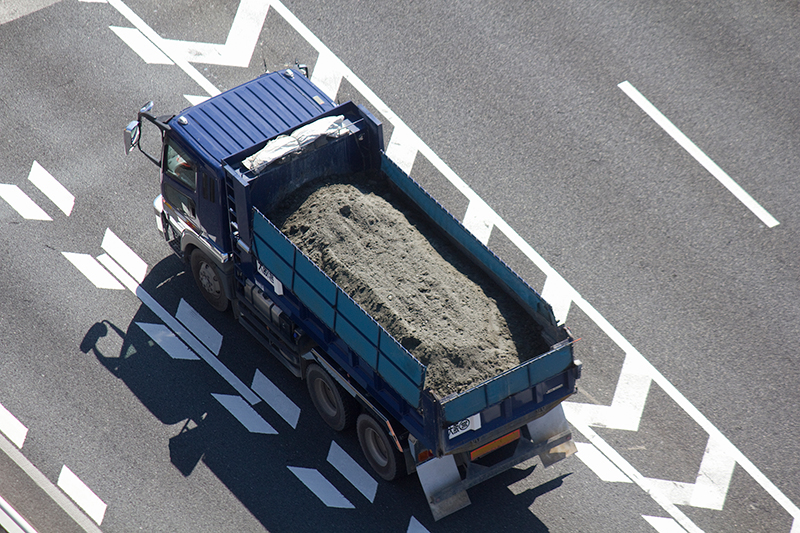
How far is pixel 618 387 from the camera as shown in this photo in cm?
1238


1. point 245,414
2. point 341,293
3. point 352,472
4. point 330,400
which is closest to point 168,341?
point 245,414

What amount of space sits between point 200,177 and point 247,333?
2.50 meters

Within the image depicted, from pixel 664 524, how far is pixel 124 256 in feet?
28.1

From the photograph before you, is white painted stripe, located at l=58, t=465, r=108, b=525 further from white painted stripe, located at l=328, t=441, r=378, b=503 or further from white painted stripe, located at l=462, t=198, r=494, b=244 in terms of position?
white painted stripe, located at l=462, t=198, r=494, b=244

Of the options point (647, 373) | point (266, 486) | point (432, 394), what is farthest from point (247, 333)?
point (647, 373)

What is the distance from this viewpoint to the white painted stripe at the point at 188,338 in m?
12.3

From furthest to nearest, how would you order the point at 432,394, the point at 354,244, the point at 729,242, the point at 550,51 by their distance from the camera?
the point at 550,51 < the point at 729,242 < the point at 354,244 < the point at 432,394

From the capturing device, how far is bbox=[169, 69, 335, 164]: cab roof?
11.6 metres

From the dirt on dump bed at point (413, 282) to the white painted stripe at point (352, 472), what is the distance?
2080 mm

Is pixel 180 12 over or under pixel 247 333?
over

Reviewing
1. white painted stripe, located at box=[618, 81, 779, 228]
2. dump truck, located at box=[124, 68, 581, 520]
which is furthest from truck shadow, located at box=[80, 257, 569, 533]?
white painted stripe, located at box=[618, 81, 779, 228]

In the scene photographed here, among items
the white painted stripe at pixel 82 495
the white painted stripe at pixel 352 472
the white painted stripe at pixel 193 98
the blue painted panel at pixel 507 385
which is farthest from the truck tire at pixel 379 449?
the white painted stripe at pixel 193 98

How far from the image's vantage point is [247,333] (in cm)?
1291

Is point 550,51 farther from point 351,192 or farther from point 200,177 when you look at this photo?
point 200,177
